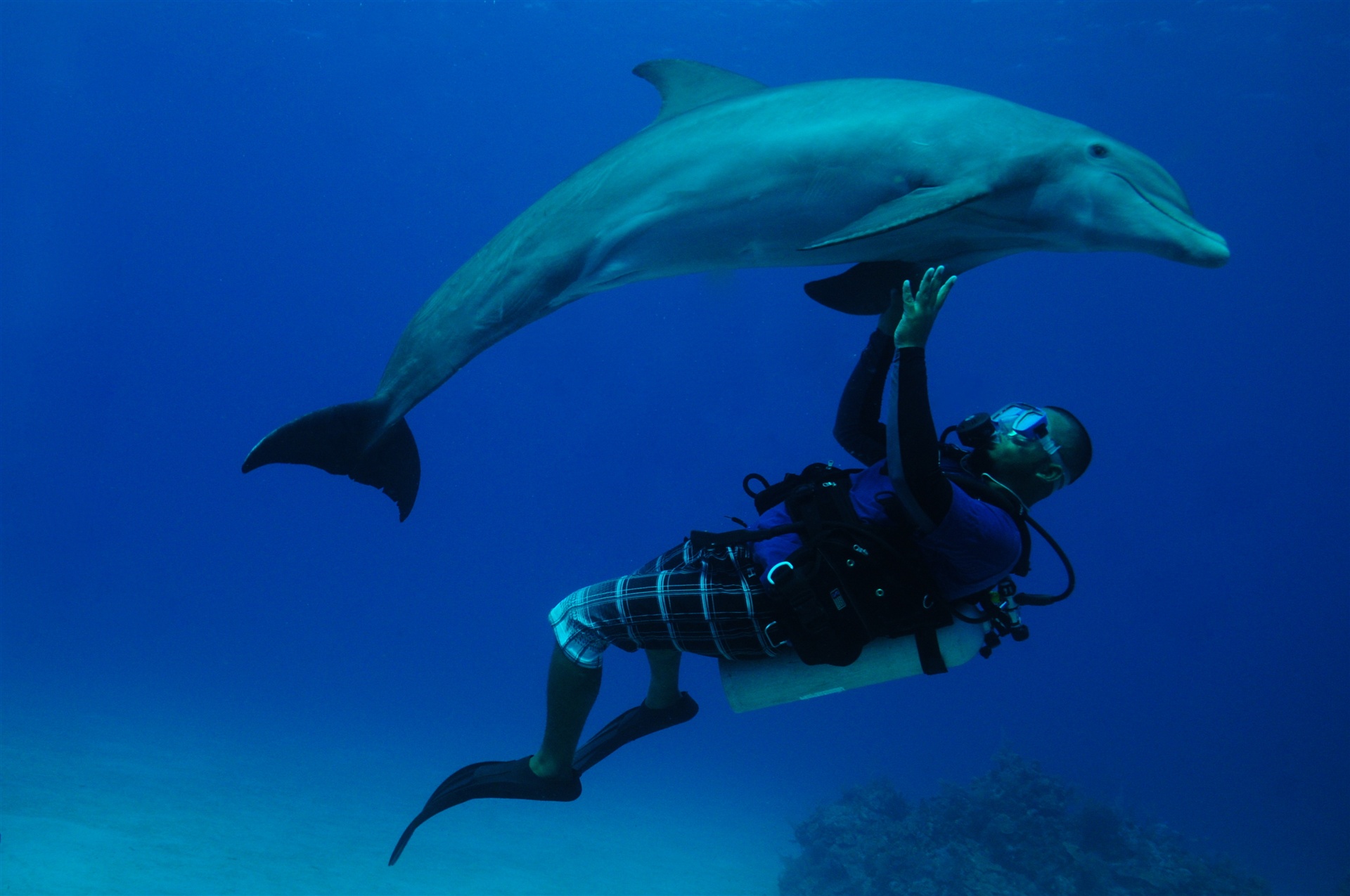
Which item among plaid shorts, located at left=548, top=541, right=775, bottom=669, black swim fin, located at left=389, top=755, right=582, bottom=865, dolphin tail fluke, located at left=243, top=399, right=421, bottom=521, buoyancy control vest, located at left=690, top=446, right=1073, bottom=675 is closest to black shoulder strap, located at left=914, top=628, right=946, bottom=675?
buoyancy control vest, located at left=690, top=446, right=1073, bottom=675

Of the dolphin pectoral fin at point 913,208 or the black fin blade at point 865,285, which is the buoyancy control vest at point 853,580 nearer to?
the dolphin pectoral fin at point 913,208

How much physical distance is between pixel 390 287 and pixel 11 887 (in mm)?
65063

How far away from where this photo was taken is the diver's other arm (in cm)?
241

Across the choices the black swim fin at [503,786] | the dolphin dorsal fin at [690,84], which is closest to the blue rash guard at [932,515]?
the black swim fin at [503,786]

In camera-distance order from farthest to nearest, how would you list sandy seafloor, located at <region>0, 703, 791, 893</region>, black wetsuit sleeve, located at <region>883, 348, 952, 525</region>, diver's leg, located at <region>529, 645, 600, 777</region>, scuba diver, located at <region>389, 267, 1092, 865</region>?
sandy seafloor, located at <region>0, 703, 791, 893</region> → diver's leg, located at <region>529, 645, 600, 777</region> → scuba diver, located at <region>389, 267, 1092, 865</region> → black wetsuit sleeve, located at <region>883, 348, 952, 525</region>

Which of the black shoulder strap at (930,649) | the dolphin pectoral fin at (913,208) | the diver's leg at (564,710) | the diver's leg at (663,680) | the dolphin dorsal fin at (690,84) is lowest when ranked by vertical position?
the black shoulder strap at (930,649)

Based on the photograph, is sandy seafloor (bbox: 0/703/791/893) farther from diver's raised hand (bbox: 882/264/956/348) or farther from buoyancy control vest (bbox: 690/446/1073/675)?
diver's raised hand (bbox: 882/264/956/348)

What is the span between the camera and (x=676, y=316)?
6131cm

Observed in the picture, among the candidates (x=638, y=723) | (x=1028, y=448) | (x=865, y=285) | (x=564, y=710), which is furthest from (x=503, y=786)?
(x=865, y=285)

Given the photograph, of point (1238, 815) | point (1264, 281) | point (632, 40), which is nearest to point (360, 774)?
point (1238, 815)

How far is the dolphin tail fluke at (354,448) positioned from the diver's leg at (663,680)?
1.39 m

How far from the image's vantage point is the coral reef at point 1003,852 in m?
11.0

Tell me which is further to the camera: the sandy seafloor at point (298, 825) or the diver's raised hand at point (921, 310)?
the sandy seafloor at point (298, 825)

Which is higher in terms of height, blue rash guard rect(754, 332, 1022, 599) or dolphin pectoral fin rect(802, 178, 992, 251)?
dolphin pectoral fin rect(802, 178, 992, 251)
